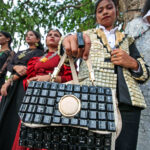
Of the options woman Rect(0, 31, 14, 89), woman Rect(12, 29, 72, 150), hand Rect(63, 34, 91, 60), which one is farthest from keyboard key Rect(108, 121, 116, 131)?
woman Rect(0, 31, 14, 89)

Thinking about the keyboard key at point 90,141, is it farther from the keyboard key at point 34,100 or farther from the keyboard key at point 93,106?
the keyboard key at point 34,100

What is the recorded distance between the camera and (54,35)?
217 cm

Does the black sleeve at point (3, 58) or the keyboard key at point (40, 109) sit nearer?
the keyboard key at point (40, 109)

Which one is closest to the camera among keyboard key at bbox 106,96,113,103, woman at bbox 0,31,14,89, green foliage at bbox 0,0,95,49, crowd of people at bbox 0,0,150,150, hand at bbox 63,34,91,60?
keyboard key at bbox 106,96,113,103

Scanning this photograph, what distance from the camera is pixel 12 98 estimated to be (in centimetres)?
211

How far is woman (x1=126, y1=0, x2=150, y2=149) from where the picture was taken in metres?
1.63

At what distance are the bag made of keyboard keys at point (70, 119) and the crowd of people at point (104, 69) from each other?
1.01ft

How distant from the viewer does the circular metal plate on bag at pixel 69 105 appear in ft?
2.44

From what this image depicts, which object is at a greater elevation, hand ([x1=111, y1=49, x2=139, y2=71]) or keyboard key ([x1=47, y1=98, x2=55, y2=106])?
hand ([x1=111, y1=49, x2=139, y2=71])

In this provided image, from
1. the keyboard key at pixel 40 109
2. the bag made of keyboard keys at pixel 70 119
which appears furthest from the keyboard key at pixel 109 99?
the keyboard key at pixel 40 109

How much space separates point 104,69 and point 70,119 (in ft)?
1.95

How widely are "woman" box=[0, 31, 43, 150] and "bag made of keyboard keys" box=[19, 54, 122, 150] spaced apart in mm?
1294

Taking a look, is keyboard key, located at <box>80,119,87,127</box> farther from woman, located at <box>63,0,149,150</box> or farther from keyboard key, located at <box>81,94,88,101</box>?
woman, located at <box>63,0,149,150</box>

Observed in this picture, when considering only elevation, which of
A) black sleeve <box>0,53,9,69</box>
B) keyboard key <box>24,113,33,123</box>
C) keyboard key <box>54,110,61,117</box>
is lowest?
keyboard key <box>24,113,33,123</box>
